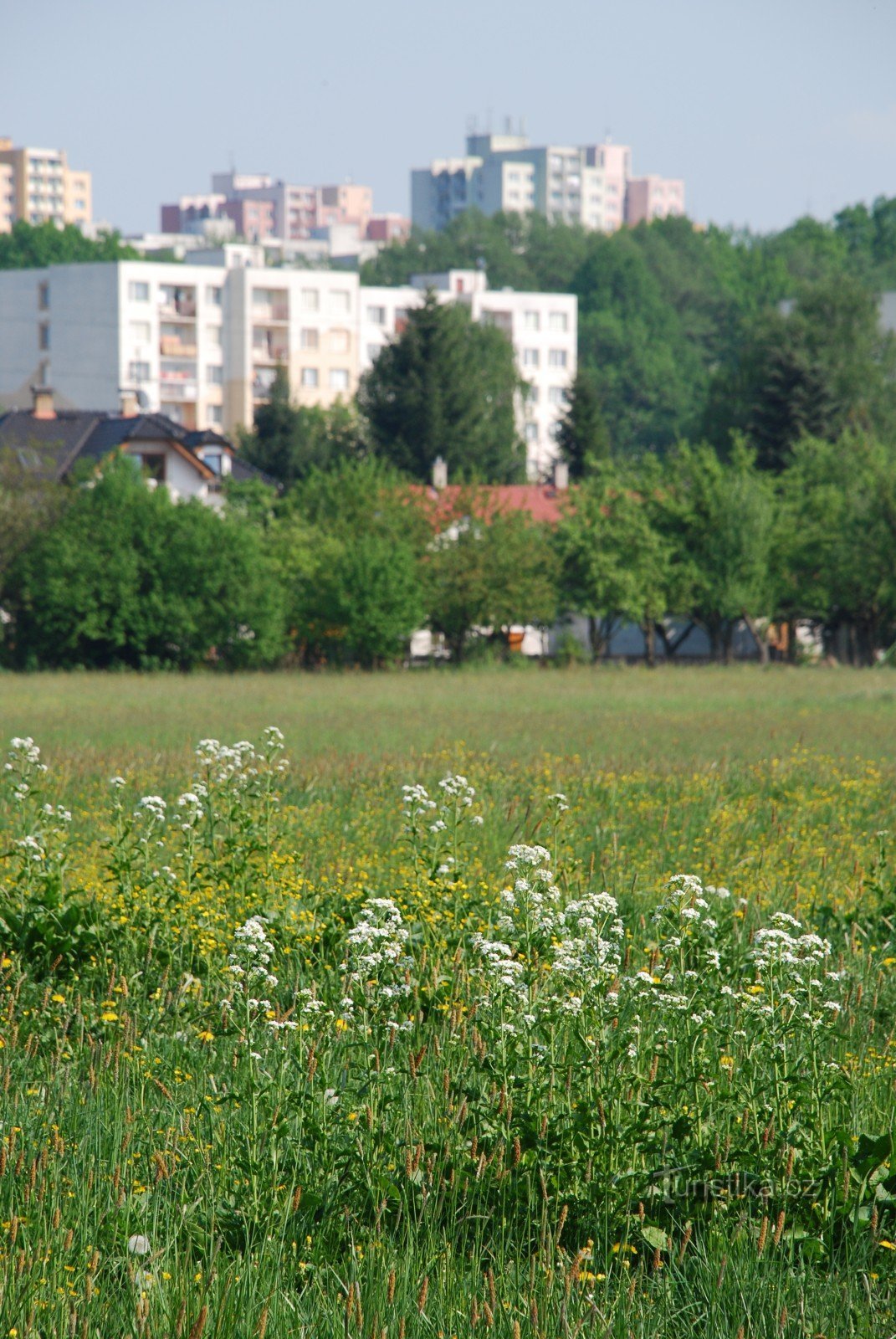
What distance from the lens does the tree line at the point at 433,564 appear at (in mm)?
43500

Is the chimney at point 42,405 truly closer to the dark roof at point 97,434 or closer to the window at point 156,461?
the dark roof at point 97,434

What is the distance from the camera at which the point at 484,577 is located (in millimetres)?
49031

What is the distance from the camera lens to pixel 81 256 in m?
131

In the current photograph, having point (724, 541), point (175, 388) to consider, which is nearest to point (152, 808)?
point (724, 541)

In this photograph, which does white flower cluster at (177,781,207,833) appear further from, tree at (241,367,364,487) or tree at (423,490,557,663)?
tree at (241,367,364,487)

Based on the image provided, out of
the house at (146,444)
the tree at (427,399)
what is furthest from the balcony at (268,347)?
the house at (146,444)

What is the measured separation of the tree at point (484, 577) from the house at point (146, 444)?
12324 mm

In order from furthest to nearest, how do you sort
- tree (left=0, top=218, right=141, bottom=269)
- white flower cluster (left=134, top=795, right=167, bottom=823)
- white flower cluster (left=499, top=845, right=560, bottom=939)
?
tree (left=0, top=218, right=141, bottom=269)
white flower cluster (left=134, top=795, right=167, bottom=823)
white flower cluster (left=499, top=845, right=560, bottom=939)

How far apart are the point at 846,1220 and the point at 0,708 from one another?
25749 millimetres

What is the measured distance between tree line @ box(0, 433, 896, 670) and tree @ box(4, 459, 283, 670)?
51mm

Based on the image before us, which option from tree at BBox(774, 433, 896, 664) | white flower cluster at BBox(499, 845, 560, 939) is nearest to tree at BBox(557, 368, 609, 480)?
tree at BBox(774, 433, 896, 664)

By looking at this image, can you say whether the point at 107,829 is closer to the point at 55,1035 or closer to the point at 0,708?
the point at 55,1035

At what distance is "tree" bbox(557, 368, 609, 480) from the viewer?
76.9 meters

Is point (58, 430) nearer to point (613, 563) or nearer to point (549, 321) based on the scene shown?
point (613, 563)
